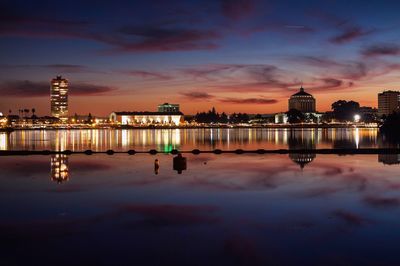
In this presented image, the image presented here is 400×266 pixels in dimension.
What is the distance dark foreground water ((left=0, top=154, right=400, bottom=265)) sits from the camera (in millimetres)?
10492

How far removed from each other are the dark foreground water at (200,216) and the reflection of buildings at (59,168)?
0.13m

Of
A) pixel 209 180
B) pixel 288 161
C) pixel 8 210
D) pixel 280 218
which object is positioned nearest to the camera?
pixel 280 218

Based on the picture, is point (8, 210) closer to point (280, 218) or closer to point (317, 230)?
point (280, 218)

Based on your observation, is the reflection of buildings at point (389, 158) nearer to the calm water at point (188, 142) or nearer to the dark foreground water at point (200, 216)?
the dark foreground water at point (200, 216)

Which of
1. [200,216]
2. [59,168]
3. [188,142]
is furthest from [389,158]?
[188,142]

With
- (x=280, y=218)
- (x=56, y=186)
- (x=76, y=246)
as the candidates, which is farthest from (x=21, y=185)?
(x=280, y=218)

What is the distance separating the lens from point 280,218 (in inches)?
546

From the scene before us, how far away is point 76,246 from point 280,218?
5.74 metres

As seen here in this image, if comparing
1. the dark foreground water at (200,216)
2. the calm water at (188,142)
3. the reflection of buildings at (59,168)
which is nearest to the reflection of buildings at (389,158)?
the dark foreground water at (200,216)

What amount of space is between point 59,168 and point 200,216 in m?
14.5

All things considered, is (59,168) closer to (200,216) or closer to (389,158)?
(200,216)

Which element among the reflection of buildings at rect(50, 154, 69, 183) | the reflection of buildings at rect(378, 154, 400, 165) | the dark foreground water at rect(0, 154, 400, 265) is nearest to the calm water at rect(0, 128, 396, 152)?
the reflection of buildings at rect(50, 154, 69, 183)

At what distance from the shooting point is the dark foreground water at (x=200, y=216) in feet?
34.4

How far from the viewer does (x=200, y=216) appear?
1426 cm
